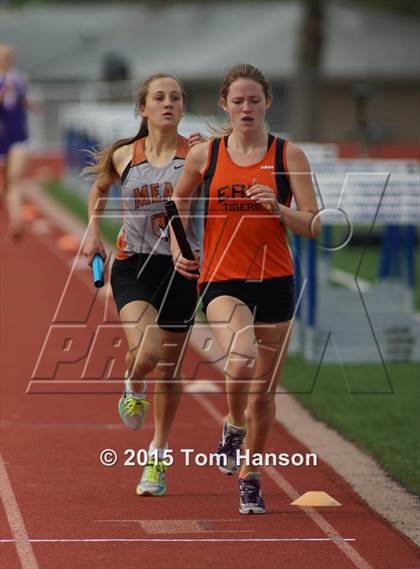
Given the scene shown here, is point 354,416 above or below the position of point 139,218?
above

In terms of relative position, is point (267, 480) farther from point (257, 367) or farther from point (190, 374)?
point (190, 374)

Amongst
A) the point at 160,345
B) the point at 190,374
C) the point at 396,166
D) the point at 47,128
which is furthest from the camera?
the point at 47,128

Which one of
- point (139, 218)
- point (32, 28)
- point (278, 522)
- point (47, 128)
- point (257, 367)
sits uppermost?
point (32, 28)

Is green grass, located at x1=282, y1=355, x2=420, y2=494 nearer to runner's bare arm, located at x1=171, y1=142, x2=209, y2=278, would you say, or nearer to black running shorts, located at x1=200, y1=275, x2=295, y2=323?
black running shorts, located at x1=200, y1=275, x2=295, y2=323

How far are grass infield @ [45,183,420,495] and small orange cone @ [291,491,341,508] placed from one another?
0.66 m

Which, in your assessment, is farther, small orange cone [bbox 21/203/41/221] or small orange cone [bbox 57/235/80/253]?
small orange cone [bbox 21/203/41/221]

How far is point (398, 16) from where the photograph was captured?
57562mm

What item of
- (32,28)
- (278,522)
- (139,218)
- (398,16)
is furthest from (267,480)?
(32,28)

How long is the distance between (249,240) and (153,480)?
1.51 meters

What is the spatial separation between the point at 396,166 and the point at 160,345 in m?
8.91

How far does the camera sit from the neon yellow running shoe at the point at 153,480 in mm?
8688

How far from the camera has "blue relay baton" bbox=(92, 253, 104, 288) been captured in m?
8.43

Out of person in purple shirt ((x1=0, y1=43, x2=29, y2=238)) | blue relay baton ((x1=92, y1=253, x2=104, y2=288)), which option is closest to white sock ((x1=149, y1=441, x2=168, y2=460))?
blue relay baton ((x1=92, y1=253, x2=104, y2=288))

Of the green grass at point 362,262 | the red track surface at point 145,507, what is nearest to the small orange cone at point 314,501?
the red track surface at point 145,507
